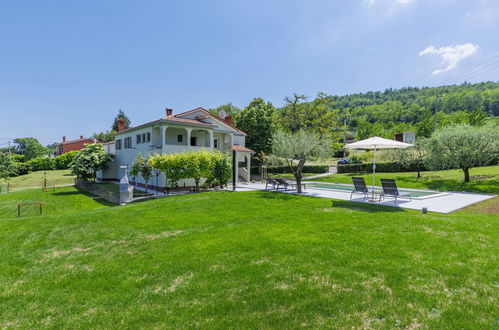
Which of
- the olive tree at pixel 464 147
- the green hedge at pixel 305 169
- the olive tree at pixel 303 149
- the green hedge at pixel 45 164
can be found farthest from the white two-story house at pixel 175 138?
the green hedge at pixel 45 164

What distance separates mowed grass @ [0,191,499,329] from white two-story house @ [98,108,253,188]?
46.0ft

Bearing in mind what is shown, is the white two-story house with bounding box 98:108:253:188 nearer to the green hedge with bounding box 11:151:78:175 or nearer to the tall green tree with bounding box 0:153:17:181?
the tall green tree with bounding box 0:153:17:181

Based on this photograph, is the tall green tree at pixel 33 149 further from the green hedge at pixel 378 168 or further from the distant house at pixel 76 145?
the green hedge at pixel 378 168

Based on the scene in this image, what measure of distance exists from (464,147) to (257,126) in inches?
965

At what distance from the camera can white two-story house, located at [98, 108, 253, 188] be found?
21.9m

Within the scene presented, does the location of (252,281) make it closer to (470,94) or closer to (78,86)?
(78,86)

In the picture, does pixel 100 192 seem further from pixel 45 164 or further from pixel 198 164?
pixel 45 164

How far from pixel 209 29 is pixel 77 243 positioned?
1637 centimetres

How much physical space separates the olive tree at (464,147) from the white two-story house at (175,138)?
16.3 m

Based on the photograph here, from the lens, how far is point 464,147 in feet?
58.1

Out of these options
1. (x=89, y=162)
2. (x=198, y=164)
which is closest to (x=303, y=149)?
(x=198, y=164)

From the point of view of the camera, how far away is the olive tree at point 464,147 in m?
17.3

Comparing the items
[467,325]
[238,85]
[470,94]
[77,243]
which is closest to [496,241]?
[467,325]

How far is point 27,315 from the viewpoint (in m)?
3.60
